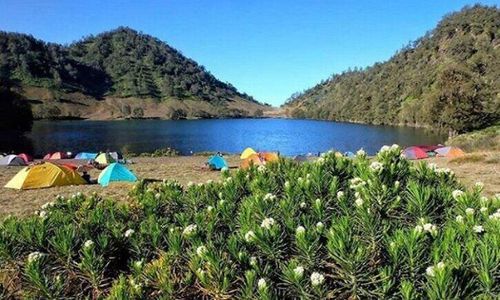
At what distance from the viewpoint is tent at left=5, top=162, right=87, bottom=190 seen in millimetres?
26531

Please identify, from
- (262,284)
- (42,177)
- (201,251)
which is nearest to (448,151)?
(42,177)

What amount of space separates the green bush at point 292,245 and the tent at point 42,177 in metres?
21.6

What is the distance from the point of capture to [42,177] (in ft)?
88.9

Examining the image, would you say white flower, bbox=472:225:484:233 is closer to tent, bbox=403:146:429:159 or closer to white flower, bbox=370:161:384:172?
white flower, bbox=370:161:384:172

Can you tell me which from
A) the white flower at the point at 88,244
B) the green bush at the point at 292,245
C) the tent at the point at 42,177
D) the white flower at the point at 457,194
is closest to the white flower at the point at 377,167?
the green bush at the point at 292,245

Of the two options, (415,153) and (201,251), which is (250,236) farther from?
(415,153)

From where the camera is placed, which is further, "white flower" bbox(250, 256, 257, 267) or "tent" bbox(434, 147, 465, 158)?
"tent" bbox(434, 147, 465, 158)

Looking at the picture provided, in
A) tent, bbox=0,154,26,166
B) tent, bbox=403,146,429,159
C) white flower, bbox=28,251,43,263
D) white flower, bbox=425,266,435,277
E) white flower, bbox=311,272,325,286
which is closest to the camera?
white flower, bbox=425,266,435,277

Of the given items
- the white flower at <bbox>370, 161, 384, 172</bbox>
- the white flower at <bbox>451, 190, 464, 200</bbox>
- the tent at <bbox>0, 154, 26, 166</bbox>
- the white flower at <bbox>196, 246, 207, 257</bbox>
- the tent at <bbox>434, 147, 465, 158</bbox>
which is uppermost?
the white flower at <bbox>370, 161, 384, 172</bbox>

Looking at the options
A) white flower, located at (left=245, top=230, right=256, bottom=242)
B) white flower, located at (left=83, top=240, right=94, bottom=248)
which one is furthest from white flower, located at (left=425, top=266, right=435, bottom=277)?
white flower, located at (left=83, top=240, right=94, bottom=248)

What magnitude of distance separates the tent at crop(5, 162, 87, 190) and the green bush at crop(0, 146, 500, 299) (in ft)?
70.7

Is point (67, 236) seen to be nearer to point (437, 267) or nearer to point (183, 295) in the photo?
point (183, 295)

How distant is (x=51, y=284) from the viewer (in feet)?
17.0

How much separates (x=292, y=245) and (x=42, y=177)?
2533 cm
